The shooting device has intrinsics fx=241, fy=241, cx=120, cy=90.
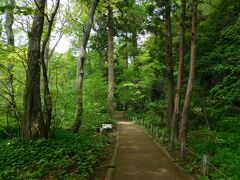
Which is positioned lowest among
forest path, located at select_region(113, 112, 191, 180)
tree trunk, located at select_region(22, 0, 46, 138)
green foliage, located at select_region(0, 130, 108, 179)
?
forest path, located at select_region(113, 112, 191, 180)

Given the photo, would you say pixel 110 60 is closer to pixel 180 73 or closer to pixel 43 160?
pixel 180 73

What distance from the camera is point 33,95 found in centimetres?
862

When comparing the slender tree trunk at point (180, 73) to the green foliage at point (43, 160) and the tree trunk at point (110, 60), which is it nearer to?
the green foliage at point (43, 160)

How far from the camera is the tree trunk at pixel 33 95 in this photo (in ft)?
27.7

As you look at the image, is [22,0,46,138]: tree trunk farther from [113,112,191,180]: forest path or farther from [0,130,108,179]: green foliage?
[113,112,191,180]: forest path

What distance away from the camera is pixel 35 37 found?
8.71 m

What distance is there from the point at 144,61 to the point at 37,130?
19.0 meters

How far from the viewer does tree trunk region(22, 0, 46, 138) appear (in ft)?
27.7

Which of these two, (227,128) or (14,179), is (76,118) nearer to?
(14,179)

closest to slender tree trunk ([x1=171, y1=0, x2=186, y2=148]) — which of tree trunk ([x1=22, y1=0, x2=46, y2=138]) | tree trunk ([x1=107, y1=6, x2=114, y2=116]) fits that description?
tree trunk ([x1=22, y1=0, x2=46, y2=138])

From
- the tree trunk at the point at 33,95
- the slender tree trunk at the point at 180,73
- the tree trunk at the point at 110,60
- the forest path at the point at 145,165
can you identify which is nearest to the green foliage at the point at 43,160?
the tree trunk at the point at 33,95

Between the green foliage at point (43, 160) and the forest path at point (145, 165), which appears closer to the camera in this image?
the green foliage at point (43, 160)

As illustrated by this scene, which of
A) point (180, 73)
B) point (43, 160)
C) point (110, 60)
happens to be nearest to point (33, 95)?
point (43, 160)

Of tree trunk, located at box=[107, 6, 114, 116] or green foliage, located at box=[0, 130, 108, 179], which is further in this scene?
tree trunk, located at box=[107, 6, 114, 116]
